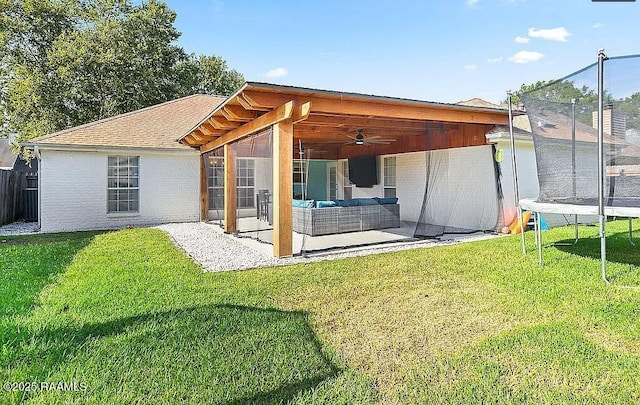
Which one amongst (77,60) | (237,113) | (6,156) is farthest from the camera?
(6,156)

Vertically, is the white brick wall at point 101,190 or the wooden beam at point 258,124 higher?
the wooden beam at point 258,124

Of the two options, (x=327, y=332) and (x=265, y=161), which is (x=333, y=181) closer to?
(x=265, y=161)

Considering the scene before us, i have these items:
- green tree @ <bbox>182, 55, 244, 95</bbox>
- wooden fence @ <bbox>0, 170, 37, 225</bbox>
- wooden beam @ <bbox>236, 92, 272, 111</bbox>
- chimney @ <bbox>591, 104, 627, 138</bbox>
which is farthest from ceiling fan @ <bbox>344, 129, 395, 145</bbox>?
green tree @ <bbox>182, 55, 244, 95</bbox>

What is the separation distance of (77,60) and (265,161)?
15.7 meters

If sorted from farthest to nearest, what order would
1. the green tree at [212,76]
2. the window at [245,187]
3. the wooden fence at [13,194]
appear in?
the green tree at [212,76] < the wooden fence at [13,194] < the window at [245,187]

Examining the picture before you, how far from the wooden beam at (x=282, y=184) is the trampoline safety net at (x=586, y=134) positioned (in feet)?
12.6

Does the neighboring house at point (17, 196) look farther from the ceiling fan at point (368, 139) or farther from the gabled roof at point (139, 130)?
the ceiling fan at point (368, 139)

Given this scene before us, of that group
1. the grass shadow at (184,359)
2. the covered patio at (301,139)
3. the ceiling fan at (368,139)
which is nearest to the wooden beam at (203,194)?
the covered patio at (301,139)

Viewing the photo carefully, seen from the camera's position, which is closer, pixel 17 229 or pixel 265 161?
pixel 265 161

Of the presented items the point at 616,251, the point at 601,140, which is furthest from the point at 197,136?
the point at 616,251

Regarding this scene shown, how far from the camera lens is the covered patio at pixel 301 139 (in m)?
6.03

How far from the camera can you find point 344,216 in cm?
888

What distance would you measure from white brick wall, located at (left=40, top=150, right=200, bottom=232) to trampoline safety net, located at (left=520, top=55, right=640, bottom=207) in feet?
31.8

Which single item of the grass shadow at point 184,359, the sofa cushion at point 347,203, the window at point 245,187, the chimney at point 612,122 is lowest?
the grass shadow at point 184,359
